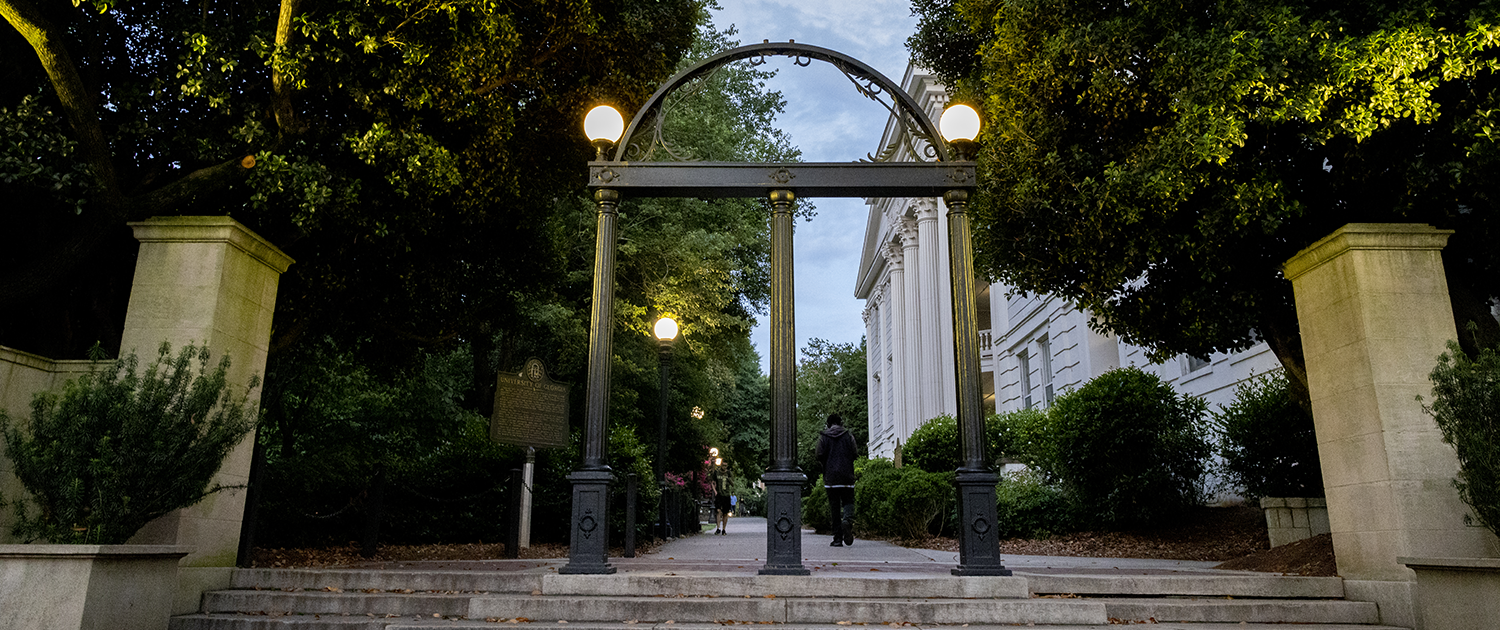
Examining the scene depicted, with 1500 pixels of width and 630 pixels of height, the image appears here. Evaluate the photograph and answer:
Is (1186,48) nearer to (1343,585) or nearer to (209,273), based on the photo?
(1343,585)

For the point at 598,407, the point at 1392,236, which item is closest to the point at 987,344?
the point at 1392,236

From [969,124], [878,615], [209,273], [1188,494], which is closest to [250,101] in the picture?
[209,273]

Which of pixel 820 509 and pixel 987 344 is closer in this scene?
pixel 820 509

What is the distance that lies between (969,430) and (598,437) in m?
3.12

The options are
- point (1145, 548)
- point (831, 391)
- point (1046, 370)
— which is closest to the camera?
point (1145, 548)

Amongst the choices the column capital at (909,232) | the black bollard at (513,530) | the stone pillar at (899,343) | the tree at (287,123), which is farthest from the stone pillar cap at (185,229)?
the column capital at (909,232)

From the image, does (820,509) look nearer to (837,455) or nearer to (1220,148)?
(837,455)

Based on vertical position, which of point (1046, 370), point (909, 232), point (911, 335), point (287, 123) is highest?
point (909, 232)

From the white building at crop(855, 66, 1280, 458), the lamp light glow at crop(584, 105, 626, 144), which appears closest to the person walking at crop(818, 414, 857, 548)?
the lamp light glow at crop(584, 105, 626, 144)

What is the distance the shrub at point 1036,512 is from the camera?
45.5 feet

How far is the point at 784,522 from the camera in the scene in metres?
6.42

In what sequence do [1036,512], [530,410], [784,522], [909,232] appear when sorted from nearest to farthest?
[784,522] < [530,410] < [1036,512] < [909,232]

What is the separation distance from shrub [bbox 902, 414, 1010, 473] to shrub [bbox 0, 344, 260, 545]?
14886mm

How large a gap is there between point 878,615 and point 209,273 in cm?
617
